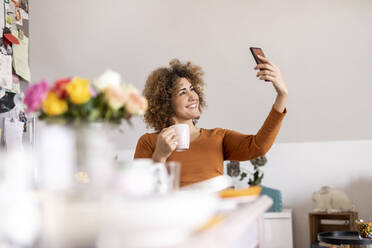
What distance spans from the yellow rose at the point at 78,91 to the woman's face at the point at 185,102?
1267 millimetres

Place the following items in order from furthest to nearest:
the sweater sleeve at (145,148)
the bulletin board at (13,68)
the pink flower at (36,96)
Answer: the bulletin board at (13,68)
the sweater sleeve at (145,148)
the pink flower at (36,96)

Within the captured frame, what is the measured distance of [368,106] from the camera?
13.6 ft

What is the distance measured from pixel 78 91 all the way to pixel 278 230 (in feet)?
11.6

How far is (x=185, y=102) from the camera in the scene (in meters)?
2.20

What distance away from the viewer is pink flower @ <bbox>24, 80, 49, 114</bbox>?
87 cm

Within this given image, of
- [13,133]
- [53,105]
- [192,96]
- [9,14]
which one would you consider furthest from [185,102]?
[53,105]

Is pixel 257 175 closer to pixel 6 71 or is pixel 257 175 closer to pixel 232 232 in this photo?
pixel 6 71

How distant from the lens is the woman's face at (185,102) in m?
2.16

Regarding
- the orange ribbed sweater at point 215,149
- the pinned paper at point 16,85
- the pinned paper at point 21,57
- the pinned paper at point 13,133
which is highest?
the pinned paper at point 21,57

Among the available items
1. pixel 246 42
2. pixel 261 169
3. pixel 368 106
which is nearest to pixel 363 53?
pixel 368 106

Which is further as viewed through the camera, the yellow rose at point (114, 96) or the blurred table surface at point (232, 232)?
the yellow rose at point (114, 96)

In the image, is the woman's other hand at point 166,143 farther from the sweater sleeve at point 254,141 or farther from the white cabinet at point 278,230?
the white cabinet at point 278,230

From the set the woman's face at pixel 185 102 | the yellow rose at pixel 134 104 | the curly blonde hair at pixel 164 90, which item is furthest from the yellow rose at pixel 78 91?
the curly blonde hair at pixel 164 90

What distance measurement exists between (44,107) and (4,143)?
145 cm
